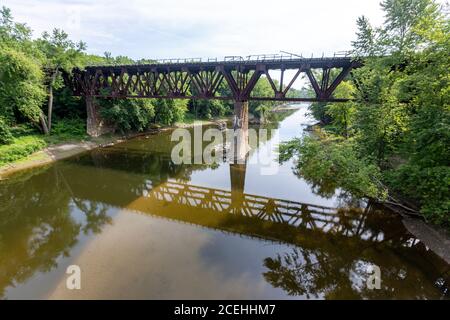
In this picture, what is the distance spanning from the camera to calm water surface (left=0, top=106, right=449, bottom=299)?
9.34 meters

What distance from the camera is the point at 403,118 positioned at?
1583cm

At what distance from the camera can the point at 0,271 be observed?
1006 cm

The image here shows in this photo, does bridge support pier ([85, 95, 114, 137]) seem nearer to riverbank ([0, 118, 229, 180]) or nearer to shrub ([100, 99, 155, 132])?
shrub ([100, 99, 155, 132])

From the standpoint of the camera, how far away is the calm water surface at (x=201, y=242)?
30.6 ft

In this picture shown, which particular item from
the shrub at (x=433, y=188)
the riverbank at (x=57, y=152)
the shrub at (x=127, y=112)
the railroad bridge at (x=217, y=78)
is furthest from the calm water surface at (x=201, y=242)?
the shrub at (x=127, y=112)

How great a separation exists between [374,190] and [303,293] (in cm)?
747

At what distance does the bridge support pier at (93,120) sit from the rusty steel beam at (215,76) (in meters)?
1.32

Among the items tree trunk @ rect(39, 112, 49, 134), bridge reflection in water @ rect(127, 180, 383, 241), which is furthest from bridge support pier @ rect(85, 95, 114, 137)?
bridge reflection in water @ rect(127, 180, 383, 241)

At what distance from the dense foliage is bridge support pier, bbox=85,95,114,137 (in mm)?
29864

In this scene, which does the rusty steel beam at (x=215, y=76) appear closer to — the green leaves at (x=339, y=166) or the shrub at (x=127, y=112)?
the shrub at (x=127, y=112)

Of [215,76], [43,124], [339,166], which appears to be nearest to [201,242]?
[339,166]

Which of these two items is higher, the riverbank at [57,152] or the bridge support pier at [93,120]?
the bridge support pier at [93,120]

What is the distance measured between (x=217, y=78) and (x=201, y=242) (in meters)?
18.0

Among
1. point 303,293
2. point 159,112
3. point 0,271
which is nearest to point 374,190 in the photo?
point 303,293
